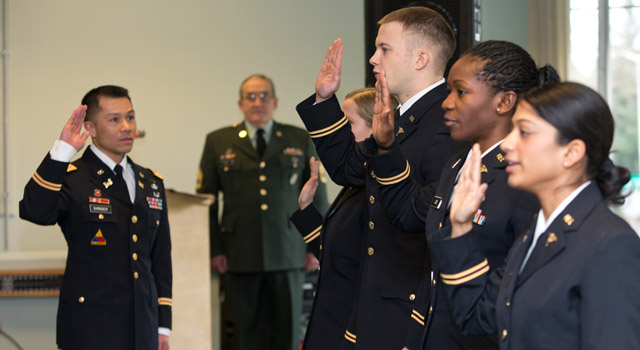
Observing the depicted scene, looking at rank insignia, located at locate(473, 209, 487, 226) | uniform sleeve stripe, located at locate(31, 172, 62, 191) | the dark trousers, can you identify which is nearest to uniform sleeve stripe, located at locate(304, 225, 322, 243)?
uniform sleeve stripe, located at locate(31, 172, 62, 191)

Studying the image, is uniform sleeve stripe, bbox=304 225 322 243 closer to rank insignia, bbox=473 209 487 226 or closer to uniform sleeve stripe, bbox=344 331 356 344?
uniform sleeve stripe, bbox=344 331 356 344

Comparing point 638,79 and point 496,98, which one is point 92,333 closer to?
point 496,98

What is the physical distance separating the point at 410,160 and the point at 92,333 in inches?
55.1

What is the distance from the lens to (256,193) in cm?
464

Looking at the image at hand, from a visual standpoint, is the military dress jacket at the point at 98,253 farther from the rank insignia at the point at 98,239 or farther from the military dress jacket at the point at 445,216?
the military dress jacket at the point at 445,216

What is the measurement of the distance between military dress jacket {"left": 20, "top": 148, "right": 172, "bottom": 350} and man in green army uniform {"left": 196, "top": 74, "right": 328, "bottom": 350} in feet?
4.83

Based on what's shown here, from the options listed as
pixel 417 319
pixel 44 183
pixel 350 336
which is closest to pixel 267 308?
pixel 44 183

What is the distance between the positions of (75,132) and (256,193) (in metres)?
1.91

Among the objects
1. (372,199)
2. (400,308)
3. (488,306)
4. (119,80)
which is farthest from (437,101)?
(119,80)

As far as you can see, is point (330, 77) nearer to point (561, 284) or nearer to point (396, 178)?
point (396, 178)

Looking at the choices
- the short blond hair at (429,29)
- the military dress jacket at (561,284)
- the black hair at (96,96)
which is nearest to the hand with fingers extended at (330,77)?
the short blond hair at (429,29)

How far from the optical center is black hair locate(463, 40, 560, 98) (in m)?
1.89

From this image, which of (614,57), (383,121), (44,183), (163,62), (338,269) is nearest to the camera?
(383,121)

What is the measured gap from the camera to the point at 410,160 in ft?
7.34
